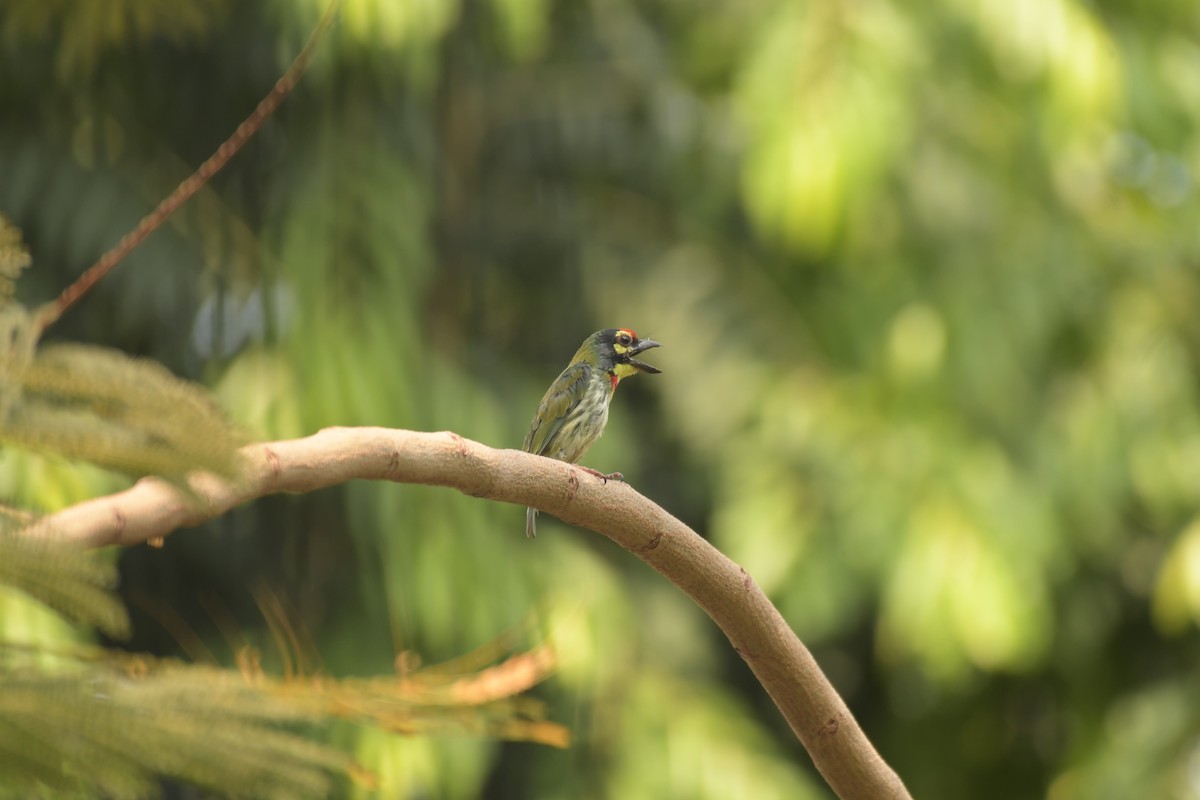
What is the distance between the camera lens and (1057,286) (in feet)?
26.0

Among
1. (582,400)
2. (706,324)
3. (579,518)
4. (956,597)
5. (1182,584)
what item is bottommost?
(579,518)

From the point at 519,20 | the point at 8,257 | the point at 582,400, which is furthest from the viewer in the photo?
the point at 519,20

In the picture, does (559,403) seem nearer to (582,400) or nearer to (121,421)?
(582,400)

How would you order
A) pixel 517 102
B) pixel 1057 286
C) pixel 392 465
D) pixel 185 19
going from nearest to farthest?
pixel 392 465, pixel 185 19, pixel 1057 286, pixel 517 102

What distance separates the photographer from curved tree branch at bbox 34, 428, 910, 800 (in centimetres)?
217

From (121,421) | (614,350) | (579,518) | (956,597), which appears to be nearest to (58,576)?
(121,421)

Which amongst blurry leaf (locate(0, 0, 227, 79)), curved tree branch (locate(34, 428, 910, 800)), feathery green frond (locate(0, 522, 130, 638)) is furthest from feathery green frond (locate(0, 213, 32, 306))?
blurry leaf (locate(0, 0, 227, 79))

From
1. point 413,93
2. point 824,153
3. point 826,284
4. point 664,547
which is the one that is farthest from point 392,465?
point 826,284

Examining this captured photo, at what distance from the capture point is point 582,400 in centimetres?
452

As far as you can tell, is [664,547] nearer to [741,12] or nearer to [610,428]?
[610,428]

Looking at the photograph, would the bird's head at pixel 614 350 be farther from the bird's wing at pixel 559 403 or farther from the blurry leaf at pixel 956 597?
the blurry leaf at pixel 956 597

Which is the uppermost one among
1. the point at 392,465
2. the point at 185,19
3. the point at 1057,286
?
the point at 1057,286

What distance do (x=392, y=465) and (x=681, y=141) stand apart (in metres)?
6.65

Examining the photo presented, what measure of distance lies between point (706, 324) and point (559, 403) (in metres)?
3.65
